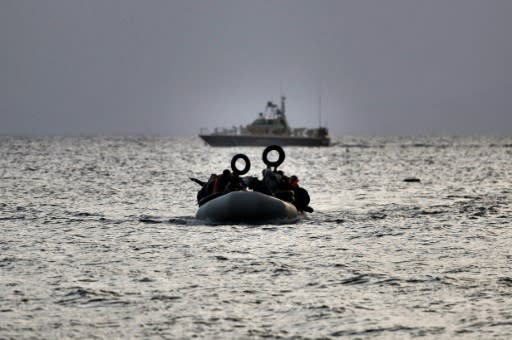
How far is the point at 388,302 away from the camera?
16578mm

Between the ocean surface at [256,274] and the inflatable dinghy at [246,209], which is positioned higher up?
the inflatable dinghy at [246,209]

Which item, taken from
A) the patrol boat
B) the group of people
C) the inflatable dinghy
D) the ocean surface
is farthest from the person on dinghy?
the patrol boat

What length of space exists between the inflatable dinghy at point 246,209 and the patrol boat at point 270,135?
131821 millimetres

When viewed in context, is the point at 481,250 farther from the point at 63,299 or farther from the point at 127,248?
the point at 63,299

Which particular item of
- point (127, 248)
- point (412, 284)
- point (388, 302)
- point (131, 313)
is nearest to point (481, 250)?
point (412, 284)

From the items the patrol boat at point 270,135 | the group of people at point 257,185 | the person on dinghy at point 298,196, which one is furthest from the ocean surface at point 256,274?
the patrol boat at point 270,135

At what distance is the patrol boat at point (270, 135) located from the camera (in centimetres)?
16562

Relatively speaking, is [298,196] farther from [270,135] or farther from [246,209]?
[270,135]

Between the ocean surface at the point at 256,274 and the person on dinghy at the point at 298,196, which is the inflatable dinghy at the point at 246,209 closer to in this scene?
the ocean surface at the point at 256,274

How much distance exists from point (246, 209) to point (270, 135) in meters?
135

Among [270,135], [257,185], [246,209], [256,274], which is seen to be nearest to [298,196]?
Result: [257,185]

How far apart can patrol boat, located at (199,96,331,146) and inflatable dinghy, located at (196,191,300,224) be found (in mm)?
131821

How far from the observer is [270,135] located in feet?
541

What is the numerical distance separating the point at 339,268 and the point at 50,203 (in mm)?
23115
